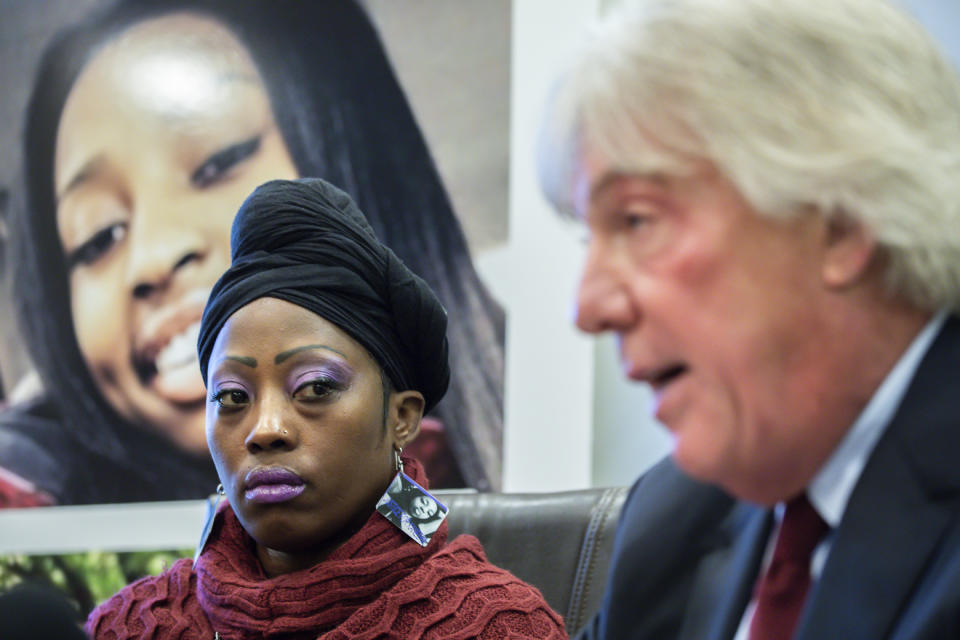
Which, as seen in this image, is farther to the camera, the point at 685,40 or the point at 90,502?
the point at 90,502

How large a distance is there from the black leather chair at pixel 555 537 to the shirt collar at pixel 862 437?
1112 mm

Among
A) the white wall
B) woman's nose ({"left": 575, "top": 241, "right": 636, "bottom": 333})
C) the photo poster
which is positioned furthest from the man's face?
the photo poster

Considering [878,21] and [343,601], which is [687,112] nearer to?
[878,21]

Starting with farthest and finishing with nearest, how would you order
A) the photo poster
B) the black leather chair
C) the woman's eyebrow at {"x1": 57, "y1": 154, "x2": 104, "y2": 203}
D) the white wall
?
1. the woman's eyebrow at {"x1": 57, "y1": 154, "x2": 104, "y2": 203}
2. the photo poster
3. the white wall
4. the black leather chair

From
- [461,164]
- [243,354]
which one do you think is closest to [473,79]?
[461,164]

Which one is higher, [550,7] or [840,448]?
[840,448]

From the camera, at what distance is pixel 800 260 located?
0.85 m

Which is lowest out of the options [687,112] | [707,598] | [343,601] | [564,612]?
[564,612]

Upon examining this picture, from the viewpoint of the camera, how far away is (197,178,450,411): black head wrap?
1828 mm

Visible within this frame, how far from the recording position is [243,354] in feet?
5.90

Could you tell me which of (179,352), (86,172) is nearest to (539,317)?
(179,352)

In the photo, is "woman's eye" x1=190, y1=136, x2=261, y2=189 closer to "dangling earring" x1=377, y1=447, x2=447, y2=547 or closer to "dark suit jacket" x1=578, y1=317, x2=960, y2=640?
"dangling earring" x1=377, y1=447, x2=447, y2=547

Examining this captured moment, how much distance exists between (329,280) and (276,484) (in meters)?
0.34

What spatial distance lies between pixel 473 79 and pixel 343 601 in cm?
172
